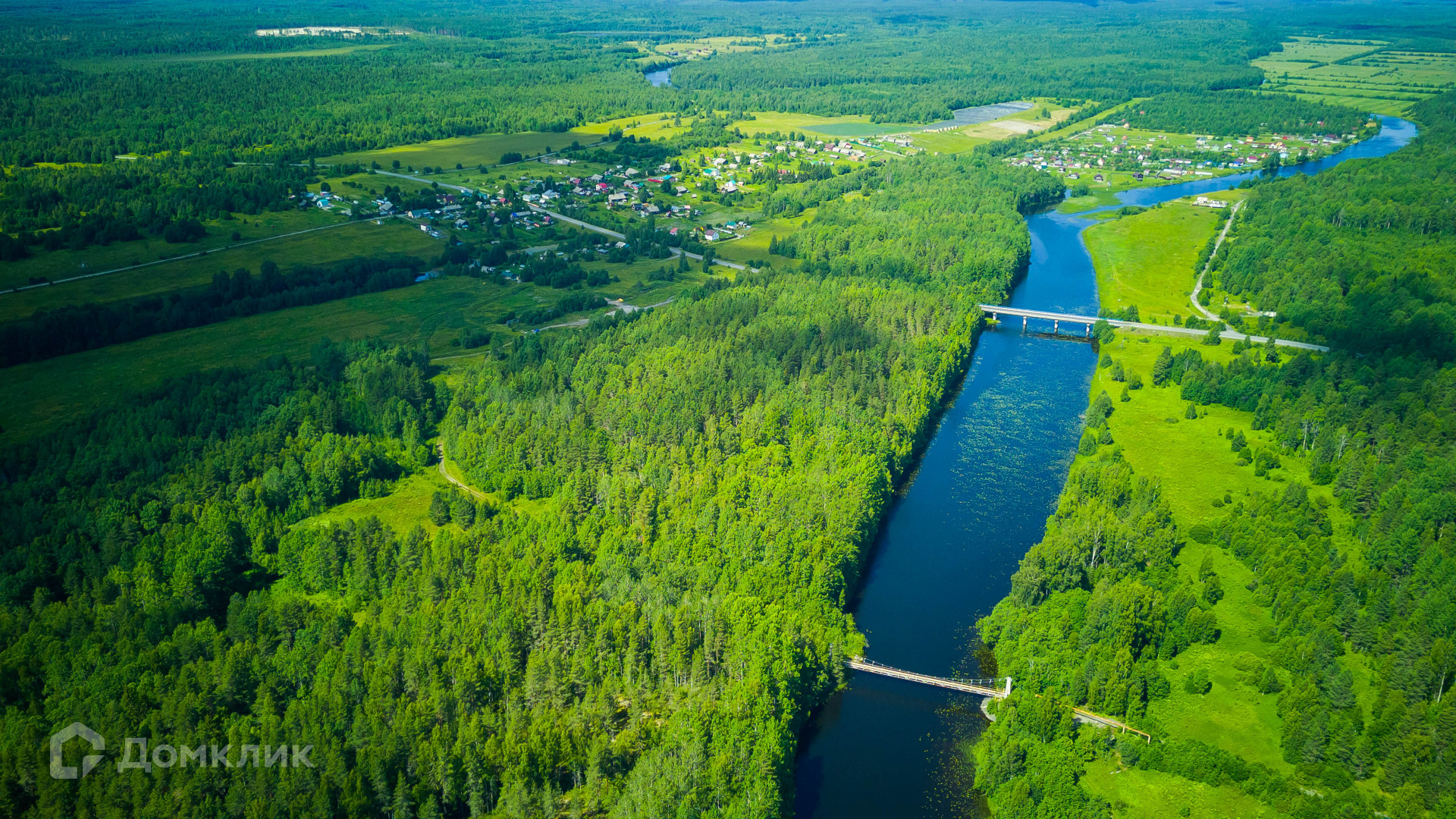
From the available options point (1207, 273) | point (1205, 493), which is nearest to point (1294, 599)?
point (1205, 493)

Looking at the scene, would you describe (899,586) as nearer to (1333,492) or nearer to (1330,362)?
(1333,492)

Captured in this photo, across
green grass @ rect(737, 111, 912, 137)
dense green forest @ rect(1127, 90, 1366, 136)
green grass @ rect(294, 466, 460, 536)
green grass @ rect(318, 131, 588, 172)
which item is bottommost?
green grass @ rect(294, 466, 460, 536)

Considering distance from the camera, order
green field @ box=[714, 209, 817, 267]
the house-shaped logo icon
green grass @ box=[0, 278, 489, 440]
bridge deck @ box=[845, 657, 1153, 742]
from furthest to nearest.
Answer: green field @ box=[714, 209, 817, 267]
green grass @ box=[0, 278, 489, 440]
bridge deck @ box=[845, 657, 1153, 742]
the house-shaped logo icon

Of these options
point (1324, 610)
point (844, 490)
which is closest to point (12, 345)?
Answer: point (844, 490)

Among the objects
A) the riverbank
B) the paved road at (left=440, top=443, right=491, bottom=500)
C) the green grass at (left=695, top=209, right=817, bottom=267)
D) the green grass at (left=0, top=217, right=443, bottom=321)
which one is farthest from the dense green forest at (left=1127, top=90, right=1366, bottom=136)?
the paved road at (left=440, top=443, right=491, bottom=500)

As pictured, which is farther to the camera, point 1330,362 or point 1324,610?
point 1330,362

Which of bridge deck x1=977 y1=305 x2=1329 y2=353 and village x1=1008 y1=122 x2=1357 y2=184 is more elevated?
village x1=1008 y1=122 x2=1357 y2=184

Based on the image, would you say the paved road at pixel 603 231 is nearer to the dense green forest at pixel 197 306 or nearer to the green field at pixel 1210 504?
the dense green forest at pixel 197 306

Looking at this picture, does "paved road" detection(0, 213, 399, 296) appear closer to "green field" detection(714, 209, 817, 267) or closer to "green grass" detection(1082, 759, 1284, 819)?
"green field" detection(714, 209, 817, 267)
